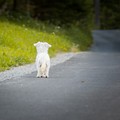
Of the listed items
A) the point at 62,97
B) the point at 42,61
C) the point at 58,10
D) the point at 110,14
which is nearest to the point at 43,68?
the point at 42,61

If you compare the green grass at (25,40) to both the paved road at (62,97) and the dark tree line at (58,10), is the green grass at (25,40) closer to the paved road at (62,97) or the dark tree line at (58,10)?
the dark tree line at (58,10)

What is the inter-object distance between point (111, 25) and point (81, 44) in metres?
21.9

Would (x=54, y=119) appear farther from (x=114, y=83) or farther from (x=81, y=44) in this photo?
(x=81, y=44)

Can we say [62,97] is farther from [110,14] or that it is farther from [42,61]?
[110,14]

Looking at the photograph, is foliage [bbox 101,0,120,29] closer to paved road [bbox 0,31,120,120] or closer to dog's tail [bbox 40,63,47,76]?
paved road [bbox 0,31,120,120]

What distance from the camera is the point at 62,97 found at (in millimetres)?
9594

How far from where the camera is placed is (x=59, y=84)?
11742 millimetres

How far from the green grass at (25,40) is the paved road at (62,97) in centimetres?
374

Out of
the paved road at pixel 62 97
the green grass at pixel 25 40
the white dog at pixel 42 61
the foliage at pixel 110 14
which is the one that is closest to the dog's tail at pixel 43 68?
the white dog at pixel 42 61

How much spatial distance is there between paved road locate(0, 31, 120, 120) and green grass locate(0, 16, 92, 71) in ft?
12.3

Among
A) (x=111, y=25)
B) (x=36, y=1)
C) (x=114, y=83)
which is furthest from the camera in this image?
(x=111, y=25)

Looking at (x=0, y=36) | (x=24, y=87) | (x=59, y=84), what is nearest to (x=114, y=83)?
(x=59, y=84)

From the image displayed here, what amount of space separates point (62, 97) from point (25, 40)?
16046mm

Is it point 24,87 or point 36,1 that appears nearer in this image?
point 24,87
